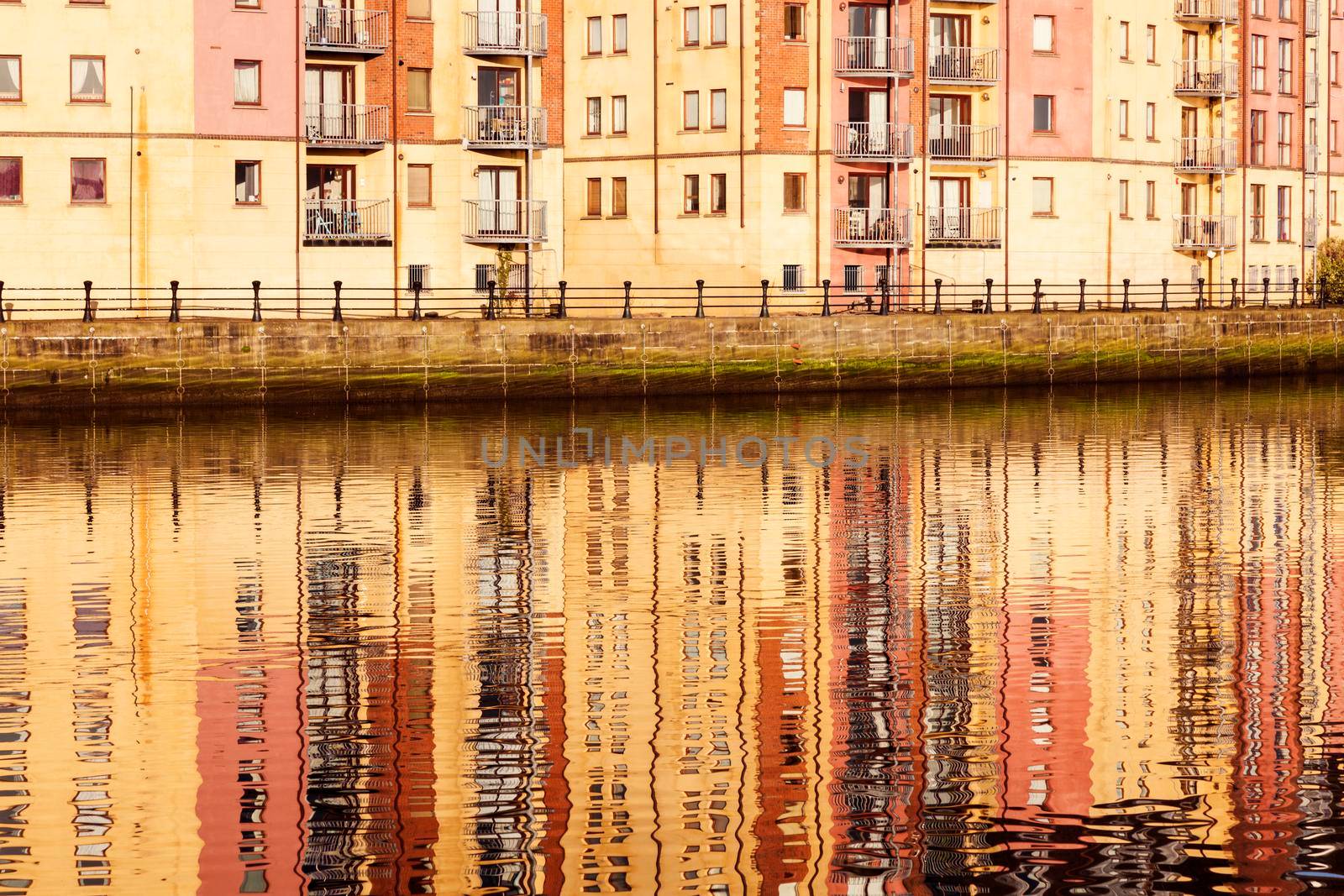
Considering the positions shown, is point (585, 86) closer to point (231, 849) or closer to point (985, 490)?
point (985, 490)

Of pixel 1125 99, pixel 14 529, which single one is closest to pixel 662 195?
pixel 1125 99

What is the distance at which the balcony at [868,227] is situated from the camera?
72.7 m

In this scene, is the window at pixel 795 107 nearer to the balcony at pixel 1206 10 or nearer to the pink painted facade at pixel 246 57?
the pink painted facade at pixel 246 57

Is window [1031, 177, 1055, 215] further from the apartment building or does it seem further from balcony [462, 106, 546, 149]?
balcony [462, 106, 546, 149]

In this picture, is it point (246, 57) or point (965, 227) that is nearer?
point (246, 57)

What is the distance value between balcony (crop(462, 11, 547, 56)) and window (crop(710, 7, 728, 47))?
5.89m

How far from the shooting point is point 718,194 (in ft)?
239

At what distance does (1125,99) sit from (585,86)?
61.9 feet

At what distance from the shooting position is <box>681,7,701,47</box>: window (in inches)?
2864

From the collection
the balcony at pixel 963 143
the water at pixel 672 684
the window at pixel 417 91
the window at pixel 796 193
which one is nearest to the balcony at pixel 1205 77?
the balcony at pixel 963 143

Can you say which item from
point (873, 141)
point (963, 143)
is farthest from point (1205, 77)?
point (873, 141)

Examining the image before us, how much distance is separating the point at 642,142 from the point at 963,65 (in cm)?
1075

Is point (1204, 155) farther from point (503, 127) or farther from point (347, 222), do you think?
point (347, 222)

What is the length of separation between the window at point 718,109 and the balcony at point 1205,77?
19174 millimetres
